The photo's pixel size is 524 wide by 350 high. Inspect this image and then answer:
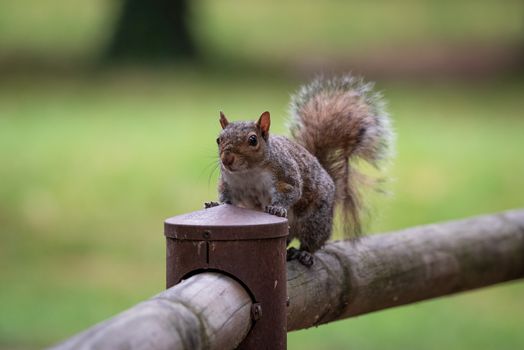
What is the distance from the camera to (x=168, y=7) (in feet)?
44.6

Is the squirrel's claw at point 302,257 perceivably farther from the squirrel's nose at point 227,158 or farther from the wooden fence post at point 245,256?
the wooden fence post at point 245,256

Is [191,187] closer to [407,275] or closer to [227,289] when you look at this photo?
[407,275]

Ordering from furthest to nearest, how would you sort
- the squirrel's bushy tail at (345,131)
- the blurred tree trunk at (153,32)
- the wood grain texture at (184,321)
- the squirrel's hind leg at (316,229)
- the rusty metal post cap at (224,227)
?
the blurred tree trunk at (153,32) → the squirrel's bushy tail at (345,131) → the squirrel's hind leg at (316,229) → the rusty metal post cap at (224,227) → the wood grain texture at (184,321)

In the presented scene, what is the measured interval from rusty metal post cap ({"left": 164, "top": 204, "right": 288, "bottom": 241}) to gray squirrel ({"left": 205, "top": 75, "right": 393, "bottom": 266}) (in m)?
0.44

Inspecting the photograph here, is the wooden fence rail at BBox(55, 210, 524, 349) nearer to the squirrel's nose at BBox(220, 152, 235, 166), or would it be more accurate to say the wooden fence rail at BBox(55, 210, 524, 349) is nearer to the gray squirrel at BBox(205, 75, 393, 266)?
the gray squirrel at BBox(205, 75, 393, 266)

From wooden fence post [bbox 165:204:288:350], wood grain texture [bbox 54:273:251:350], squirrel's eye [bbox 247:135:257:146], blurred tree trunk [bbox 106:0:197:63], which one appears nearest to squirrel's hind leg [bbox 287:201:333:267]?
squirrel's eye [bbox 247:135:257:146]

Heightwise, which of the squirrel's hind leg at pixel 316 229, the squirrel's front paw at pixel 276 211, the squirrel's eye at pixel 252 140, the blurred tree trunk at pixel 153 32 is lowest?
the squirrel's hind leg at pixel 316 229

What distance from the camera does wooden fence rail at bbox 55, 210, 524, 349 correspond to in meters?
1.39

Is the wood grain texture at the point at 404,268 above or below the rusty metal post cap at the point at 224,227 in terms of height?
below

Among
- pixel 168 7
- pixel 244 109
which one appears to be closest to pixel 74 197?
pixel 244 109

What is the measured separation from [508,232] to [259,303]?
4.82 feet

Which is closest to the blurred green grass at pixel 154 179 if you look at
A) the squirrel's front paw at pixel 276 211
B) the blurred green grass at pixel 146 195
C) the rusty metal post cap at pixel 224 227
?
the blurred green grass at pixel 146 195

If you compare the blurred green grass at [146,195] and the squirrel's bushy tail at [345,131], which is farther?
the blurred green grass at [146,195]

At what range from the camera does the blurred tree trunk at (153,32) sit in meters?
13.2
